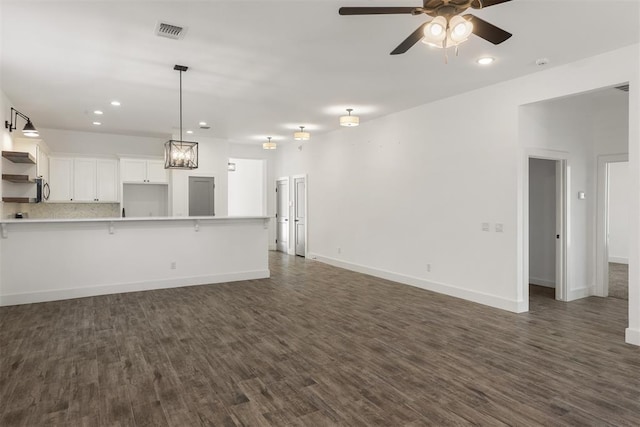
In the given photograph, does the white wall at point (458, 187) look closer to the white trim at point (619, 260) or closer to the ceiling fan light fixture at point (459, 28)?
the ceiling fan light fixture at point (459, 28)

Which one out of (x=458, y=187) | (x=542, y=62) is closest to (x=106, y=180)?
(x=458, y=187)

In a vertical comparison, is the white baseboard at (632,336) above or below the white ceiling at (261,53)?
below

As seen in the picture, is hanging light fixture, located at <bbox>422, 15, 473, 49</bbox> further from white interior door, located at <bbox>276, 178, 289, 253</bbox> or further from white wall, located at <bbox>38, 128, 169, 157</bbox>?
white interior door, located at <bbox>276, 178, 289, 253</bbox>

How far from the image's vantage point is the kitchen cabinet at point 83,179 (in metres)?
7.71

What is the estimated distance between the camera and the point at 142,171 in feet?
27.6

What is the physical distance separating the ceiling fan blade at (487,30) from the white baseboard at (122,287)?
5.39 m

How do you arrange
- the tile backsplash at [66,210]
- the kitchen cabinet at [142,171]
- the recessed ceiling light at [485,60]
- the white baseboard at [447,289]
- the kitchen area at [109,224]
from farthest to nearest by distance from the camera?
the kitchen cabinet at [142,171] < the tile backsplash at [66,210] < the kitchen area at [109,224] < the white baseboard at [447,289] < the recessed ceiling light at [485,60]

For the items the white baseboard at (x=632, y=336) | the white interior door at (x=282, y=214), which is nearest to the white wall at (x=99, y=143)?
the white interior door at (x=282, y=214)

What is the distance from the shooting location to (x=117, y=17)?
3.27 metres

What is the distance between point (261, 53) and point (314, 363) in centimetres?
319

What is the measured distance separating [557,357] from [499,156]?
265 centimetres

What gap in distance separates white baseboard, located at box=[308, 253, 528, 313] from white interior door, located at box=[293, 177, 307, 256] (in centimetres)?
195

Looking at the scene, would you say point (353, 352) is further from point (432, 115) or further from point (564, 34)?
point (432, 115)

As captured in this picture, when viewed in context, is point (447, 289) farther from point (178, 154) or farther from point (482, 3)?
point (178, 154)
